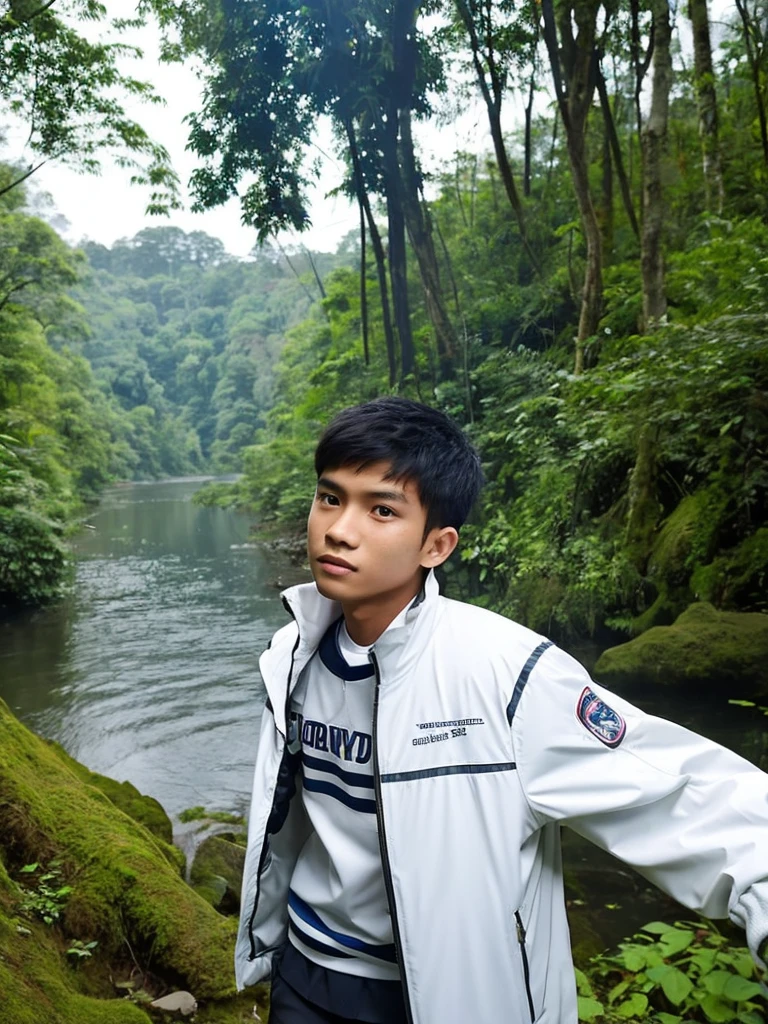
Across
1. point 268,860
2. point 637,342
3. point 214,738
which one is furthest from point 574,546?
point 268,860

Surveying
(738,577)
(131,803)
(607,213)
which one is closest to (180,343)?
(607,213)

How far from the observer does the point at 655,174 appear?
667 centimetres

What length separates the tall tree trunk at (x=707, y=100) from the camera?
28.0 ft

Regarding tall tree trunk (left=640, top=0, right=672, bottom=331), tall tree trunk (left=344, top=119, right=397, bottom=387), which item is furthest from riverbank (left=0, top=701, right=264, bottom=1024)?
tall tree trunk (left=344, top=119, right=397, bottom=387)

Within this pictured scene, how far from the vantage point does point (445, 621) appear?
4.00ft

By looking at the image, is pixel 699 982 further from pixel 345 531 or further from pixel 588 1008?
pixel 345 531

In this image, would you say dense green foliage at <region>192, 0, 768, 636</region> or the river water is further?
dense green foliage at <region>192, 0, 768, 636</region>

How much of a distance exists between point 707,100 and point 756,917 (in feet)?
32.8

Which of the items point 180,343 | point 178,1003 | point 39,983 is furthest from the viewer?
point 180,343

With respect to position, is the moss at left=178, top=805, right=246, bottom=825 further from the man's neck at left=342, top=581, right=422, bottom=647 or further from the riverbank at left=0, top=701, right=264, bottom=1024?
the man's neck at left=342, top=581, right=422, bottom=647

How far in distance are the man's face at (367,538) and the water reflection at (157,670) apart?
17.8ft

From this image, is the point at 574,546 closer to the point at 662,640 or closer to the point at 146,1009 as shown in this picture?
the point at 662,640

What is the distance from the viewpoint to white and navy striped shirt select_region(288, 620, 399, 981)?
1.17m

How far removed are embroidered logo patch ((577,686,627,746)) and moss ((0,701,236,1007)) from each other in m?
1.90
